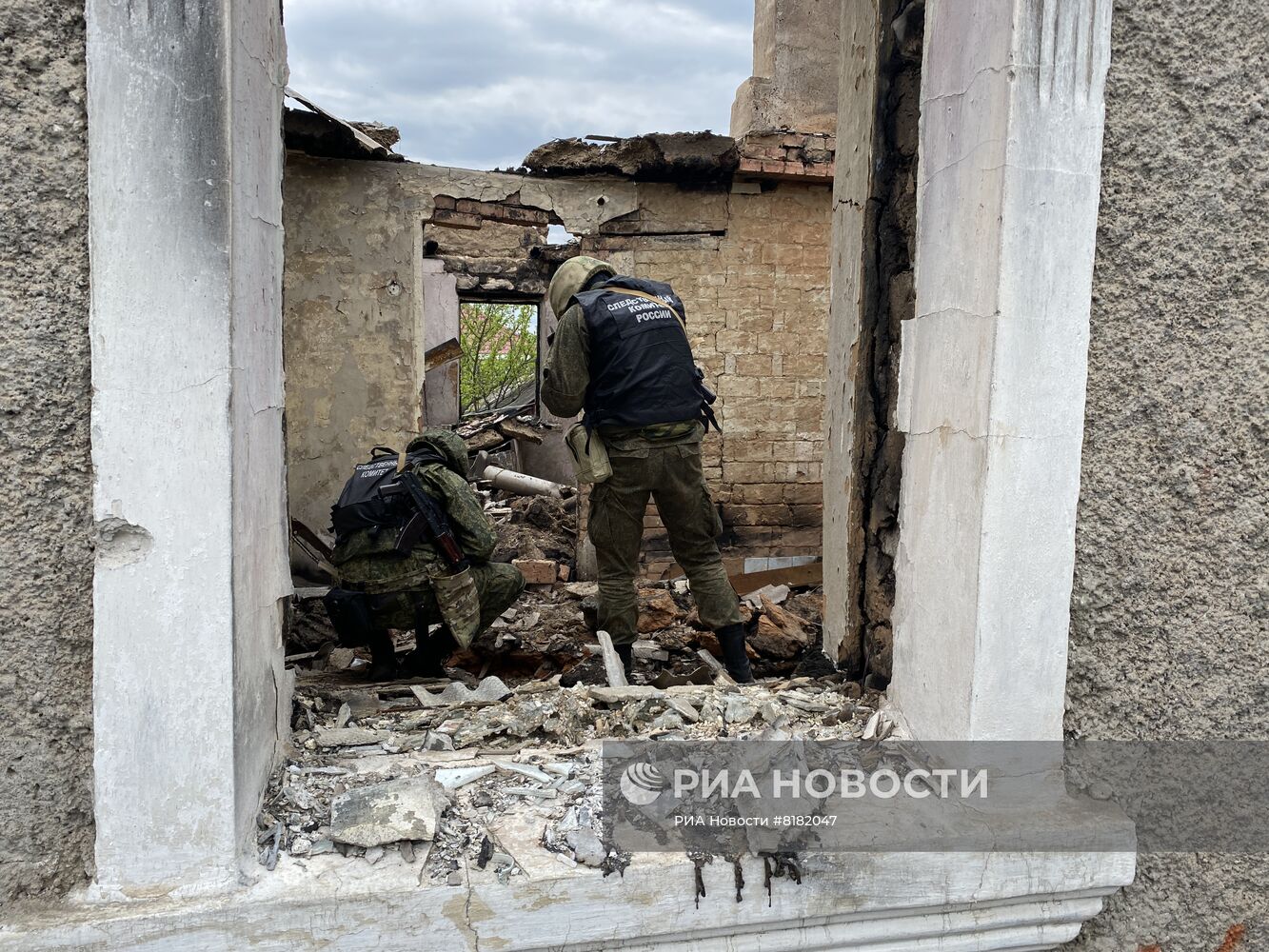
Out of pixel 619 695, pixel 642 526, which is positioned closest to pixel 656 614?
pixel 642 526

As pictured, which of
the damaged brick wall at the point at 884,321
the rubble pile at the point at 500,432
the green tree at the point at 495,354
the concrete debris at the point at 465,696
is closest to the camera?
the damaged brick wall at the point at 884,321

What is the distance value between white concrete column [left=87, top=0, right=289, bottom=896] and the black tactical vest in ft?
7.29

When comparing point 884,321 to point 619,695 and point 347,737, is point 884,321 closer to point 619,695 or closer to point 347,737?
point 619,695

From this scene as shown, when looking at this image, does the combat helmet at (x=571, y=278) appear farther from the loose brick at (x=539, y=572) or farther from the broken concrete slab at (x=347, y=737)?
the loose brick at (x=539, y=572)

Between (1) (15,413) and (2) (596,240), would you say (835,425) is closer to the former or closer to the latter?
(1) (15,413)

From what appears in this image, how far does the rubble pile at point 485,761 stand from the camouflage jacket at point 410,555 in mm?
1461

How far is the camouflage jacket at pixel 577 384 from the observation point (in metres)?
3.58

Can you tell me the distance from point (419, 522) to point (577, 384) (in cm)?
89

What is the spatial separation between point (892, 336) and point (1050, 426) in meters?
0.60

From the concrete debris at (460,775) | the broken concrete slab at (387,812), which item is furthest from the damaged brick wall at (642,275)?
the broken concrete slab at (387,812)

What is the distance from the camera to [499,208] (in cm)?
674

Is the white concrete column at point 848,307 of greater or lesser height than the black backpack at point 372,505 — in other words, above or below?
above

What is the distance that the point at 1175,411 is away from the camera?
1.64 m

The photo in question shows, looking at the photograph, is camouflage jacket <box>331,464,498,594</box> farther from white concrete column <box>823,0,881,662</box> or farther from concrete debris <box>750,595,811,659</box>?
white concrete column <box>823,0,881,662</box>
